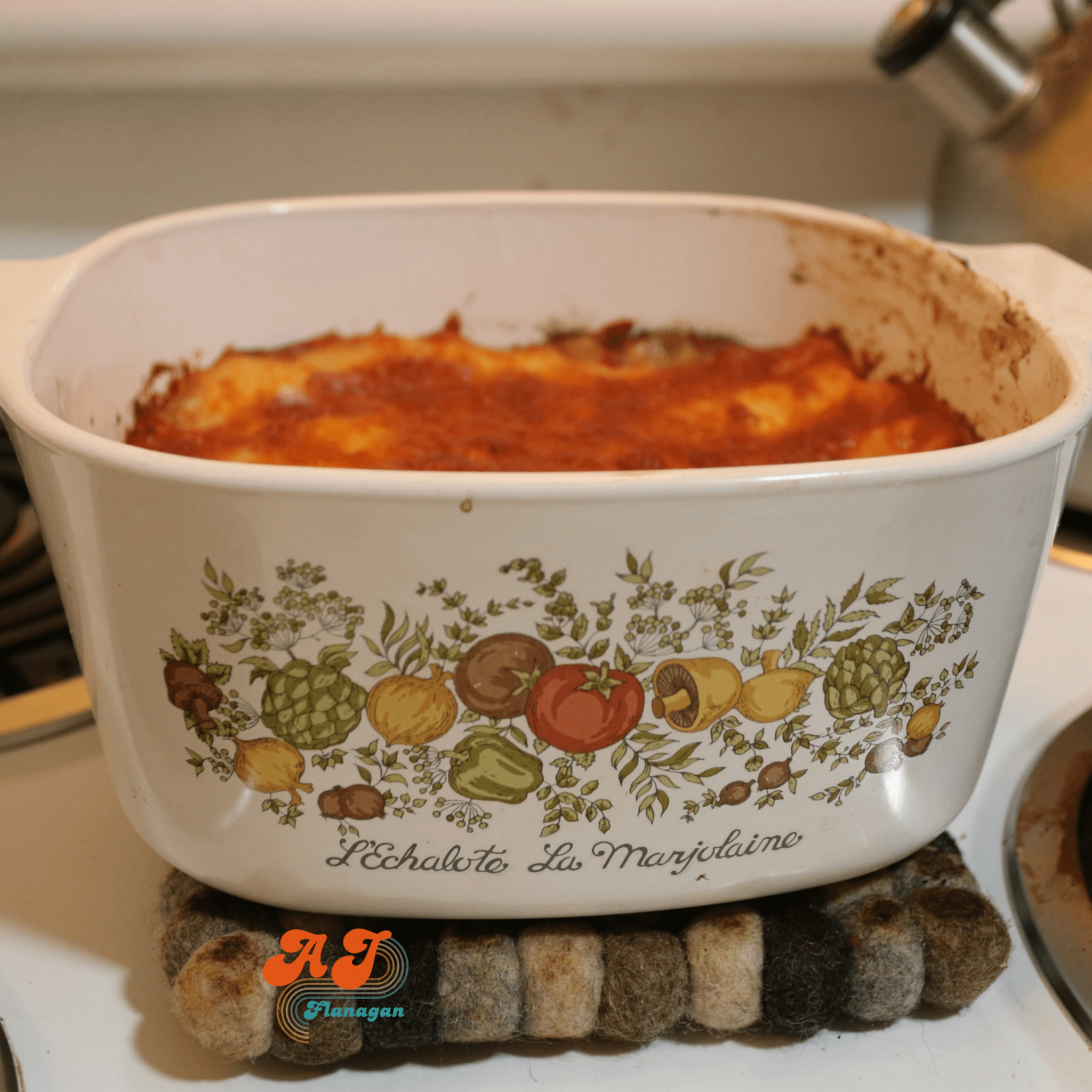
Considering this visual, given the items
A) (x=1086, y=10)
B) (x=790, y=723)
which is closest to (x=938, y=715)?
(x=790, y=723)

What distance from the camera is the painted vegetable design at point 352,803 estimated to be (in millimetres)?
407

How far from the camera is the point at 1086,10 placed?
768 millimetres

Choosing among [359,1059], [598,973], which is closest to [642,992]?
[598,973]

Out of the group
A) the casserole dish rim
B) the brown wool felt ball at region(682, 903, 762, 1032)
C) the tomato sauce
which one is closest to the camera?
the casserole dish rim

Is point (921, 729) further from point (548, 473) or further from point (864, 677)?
point (548, 473)

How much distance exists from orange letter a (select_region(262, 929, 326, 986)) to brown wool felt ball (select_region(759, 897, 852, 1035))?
183mm

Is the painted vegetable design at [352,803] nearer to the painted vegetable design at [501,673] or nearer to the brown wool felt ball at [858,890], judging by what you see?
the painted vegetable design at [501,673]

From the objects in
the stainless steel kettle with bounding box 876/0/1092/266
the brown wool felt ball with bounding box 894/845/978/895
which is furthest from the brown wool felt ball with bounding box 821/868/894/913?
the stainless steel kettle with bounding box 876/0/1092/266

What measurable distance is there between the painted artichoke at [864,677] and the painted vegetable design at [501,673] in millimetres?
107

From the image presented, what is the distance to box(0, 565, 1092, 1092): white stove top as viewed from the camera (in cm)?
44

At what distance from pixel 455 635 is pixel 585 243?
420mm

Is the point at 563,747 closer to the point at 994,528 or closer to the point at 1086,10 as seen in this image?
the point at 994,528

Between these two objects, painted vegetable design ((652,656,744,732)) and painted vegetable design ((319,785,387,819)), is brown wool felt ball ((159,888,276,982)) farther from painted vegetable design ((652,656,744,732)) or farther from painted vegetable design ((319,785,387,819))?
painted vegetable design ((652,656,744,732))

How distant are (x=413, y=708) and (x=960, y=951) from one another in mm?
252
